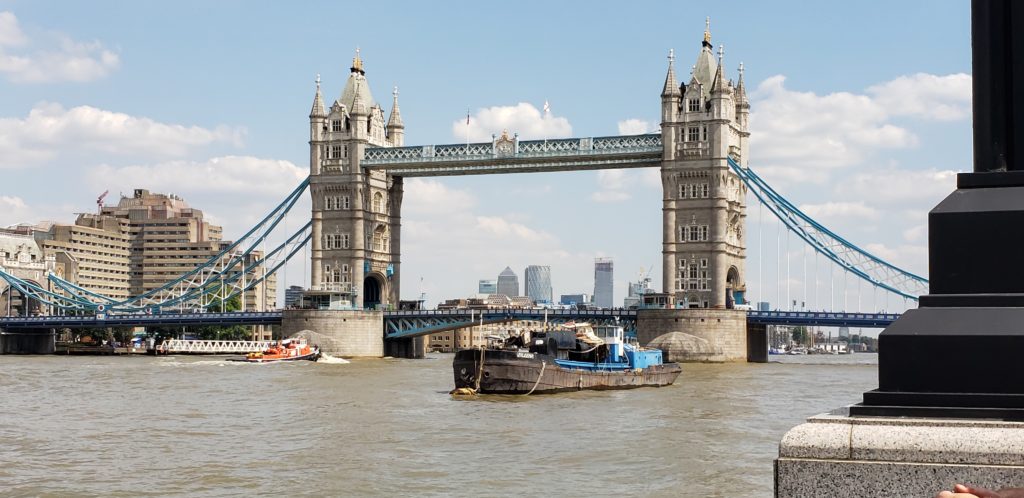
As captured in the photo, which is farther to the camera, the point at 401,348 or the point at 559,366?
the point at 401,348

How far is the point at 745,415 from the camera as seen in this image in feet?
132

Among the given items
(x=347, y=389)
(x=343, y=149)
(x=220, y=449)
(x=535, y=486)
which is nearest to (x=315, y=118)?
(x=343, y=149)

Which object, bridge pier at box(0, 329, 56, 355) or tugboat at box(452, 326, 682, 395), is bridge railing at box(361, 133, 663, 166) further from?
bridge pier at box(0, 329, 56, 355)

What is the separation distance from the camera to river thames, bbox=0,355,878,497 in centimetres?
2341

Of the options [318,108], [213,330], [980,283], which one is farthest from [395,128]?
[980,283]

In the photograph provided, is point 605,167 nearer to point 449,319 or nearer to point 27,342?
point 449,319

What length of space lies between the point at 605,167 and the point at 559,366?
45324mm

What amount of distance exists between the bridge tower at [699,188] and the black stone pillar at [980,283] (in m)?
87.4

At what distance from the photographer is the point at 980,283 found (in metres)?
5.70

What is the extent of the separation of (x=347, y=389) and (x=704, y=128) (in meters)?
46.7

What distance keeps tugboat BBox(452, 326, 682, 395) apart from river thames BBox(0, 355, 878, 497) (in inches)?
47.5

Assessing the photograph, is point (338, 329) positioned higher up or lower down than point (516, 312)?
lower down

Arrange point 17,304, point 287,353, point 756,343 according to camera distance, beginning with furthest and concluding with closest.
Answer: point 17,304
point 756,343
point 287,353

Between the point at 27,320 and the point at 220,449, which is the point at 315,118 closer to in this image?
the point at 27,320
